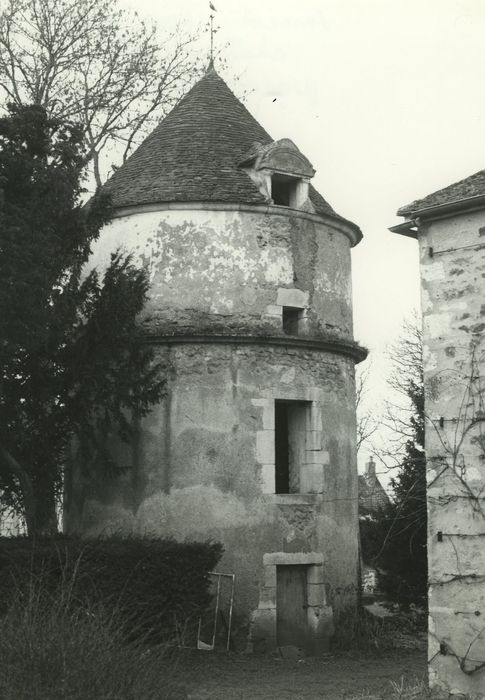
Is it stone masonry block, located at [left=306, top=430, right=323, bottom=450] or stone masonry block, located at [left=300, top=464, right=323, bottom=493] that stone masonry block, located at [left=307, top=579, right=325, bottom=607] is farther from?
stone masonry block, located at [left=306, top=430, right=323, bottom=450]

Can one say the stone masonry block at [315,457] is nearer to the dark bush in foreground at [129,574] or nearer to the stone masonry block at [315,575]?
the stone masonry block at [315,575]

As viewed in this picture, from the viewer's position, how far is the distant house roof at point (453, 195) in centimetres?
1254

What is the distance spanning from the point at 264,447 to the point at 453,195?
653 centimetres

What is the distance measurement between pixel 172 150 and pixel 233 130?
1.40 m

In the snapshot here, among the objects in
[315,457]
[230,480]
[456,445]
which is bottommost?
[230,480]

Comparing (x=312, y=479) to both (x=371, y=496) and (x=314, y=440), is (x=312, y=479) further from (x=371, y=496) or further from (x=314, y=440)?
(x=371, y=496)

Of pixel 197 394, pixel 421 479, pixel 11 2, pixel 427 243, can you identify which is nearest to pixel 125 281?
pixel 197 394

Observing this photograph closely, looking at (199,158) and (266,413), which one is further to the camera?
(199,158)

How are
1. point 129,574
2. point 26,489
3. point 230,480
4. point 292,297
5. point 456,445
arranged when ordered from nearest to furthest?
point 456,445 < point 129,574 < point 26,489 < point 230,480 < point 292,297

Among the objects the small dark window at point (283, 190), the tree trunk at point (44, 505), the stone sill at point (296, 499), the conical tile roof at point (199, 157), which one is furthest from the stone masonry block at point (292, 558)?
the small dark window at point (283, 190)

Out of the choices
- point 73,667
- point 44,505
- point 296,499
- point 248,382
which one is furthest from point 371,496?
point 73,667

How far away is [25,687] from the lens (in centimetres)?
817

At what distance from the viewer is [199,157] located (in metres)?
19.4

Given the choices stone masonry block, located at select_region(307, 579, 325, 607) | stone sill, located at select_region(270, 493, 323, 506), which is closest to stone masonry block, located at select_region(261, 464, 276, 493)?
stone sill, located at select_region(270, 493, 323, 506)
